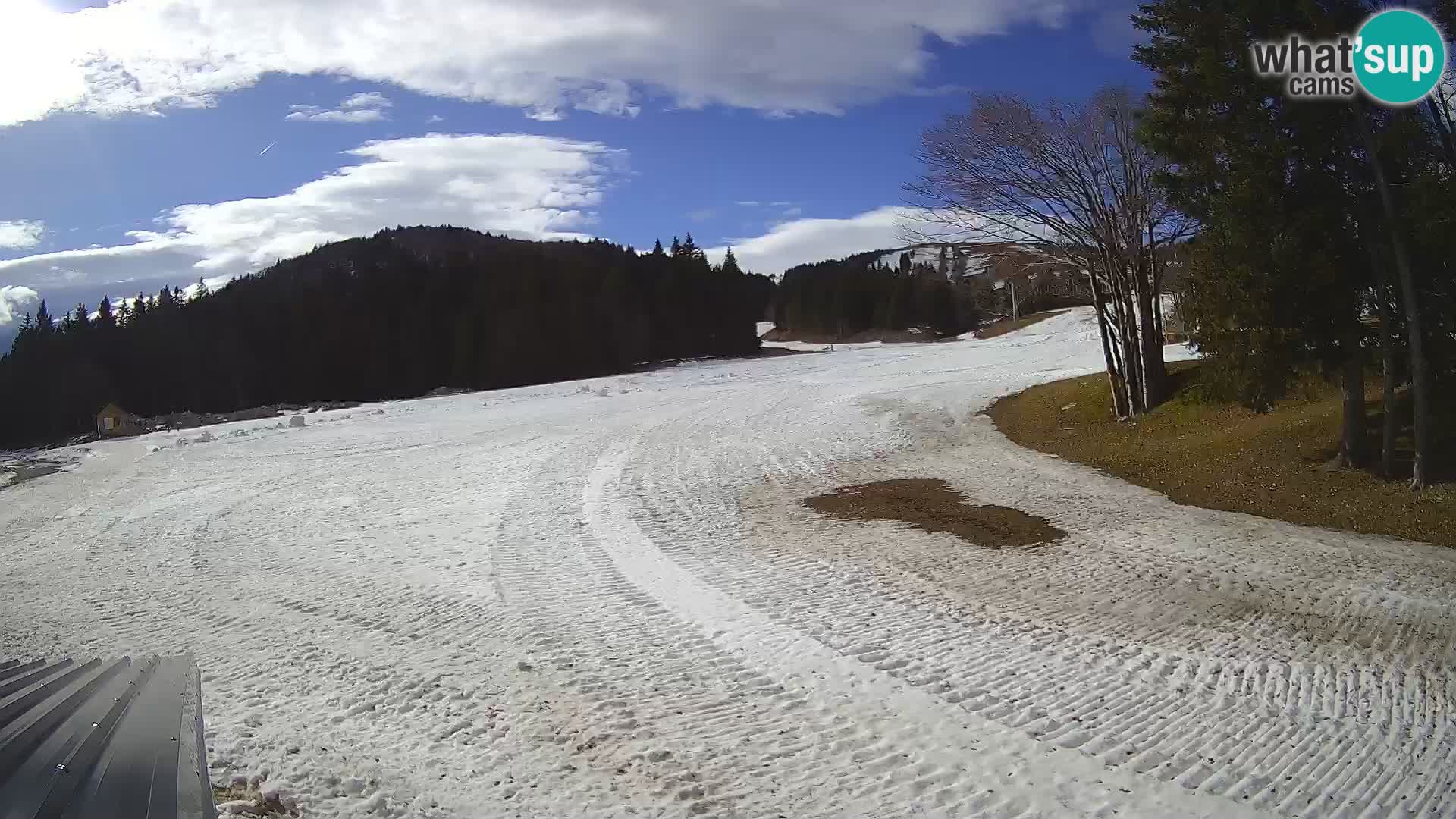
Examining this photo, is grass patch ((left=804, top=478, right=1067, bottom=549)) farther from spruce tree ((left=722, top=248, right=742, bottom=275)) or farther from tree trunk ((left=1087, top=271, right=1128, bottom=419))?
spruce tree ((left=722, top=248, right=742, bottom=275))

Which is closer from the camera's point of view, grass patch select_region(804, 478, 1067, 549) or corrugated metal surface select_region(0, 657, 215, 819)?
corrugated metal surface select_region(0, 657, 215, 819)

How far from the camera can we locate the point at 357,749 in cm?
555

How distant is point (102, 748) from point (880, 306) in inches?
3590

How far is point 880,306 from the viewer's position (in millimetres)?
92688

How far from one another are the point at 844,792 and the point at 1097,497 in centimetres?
992

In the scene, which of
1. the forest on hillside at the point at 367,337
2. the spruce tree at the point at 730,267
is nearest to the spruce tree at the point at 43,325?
the forest on hillside at the point at 367,337

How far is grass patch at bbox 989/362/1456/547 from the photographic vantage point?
11.4 meters

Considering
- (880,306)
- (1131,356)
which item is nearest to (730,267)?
(880,306)

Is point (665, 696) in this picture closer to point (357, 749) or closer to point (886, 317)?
point (357, 749)

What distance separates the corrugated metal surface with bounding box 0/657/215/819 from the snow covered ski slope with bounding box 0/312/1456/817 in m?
0.60

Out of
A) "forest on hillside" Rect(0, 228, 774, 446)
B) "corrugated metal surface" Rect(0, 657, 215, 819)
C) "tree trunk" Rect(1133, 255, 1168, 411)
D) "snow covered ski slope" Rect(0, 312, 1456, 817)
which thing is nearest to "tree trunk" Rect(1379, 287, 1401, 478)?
"snow covered ski slope" Rect(0, 312, 1456, 817)

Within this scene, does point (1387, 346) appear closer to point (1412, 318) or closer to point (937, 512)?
point (1412, 318)

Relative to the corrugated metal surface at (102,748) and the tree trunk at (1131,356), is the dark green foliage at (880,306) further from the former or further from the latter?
the corrugated metal surface at (102,748)

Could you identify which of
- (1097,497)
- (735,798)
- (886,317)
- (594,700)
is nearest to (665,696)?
(594,700)
